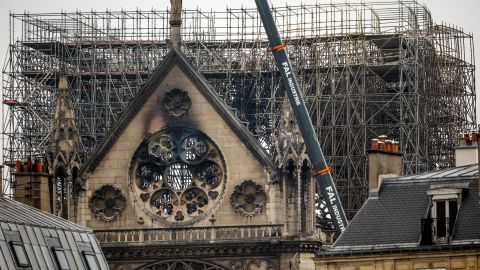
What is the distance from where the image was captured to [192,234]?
98688 millimetres

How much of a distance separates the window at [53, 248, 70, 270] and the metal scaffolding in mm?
41399

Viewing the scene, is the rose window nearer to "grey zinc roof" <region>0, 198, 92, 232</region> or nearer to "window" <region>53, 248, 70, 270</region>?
"grey zinc roof" <region>0, 198, 92, 232</region>

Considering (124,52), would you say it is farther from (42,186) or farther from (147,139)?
(42,186)

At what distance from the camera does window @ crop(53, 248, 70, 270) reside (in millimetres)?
67625

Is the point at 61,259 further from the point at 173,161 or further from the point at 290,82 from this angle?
the point at 290,82

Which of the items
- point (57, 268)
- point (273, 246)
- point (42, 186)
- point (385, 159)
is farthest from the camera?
point (273, 246)

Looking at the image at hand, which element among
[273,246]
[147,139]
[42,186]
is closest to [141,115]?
[147,139]

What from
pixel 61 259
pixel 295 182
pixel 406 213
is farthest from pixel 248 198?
pixel 61 259

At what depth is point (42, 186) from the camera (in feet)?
277

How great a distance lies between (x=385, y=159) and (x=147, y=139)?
83.6 feet

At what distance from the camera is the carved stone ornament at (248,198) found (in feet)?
322

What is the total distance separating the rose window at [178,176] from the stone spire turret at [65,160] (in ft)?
7.87

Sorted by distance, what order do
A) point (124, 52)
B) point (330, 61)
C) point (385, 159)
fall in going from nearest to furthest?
point (385, 159) → point (330, 61) → point (124, 52)

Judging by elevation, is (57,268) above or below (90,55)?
below
